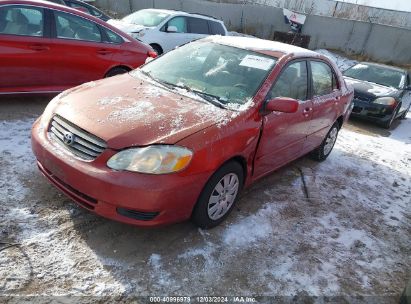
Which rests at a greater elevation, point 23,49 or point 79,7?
point 23,49

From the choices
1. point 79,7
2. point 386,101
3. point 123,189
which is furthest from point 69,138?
point 79,7

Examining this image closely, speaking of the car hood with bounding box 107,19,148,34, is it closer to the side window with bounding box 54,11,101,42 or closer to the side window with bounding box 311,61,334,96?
the side window with bounding box 54,11,101,42

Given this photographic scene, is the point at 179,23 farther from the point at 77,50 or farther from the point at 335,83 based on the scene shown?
the point at 335,83

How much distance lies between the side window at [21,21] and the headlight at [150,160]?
3402 millimetres

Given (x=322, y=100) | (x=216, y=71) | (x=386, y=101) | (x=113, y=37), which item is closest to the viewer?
(x=216, y=71)

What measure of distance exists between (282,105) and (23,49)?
146 inches

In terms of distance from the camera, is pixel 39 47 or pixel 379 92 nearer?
pixel 39 47

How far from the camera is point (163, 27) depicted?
10.2 meters

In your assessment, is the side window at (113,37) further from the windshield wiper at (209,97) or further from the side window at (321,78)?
the side window at (321,78)

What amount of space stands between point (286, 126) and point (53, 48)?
140 inches

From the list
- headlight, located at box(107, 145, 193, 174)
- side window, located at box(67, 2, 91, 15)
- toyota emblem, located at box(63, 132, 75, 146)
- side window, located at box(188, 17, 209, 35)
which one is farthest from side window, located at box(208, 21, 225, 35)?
headlight, located at box(107, 145, 193, 174)

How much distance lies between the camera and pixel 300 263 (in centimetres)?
337

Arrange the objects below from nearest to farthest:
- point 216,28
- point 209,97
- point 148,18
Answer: point 209,97 → point 148,18 → point 216,28

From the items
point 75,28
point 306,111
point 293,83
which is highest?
point 293,83
